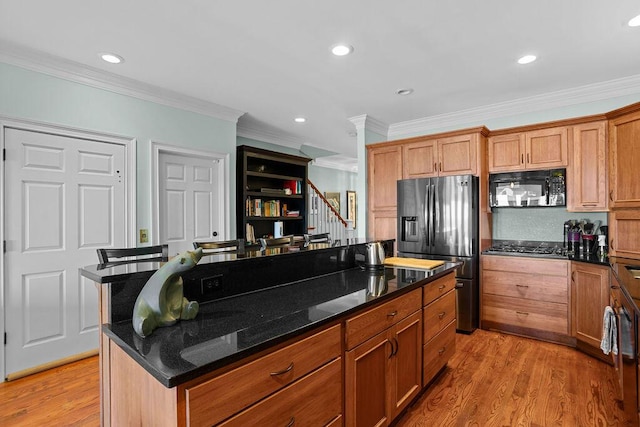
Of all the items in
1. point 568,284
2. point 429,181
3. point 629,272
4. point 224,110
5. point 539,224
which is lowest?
point 568,284

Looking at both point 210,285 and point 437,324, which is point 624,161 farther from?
point 210,285

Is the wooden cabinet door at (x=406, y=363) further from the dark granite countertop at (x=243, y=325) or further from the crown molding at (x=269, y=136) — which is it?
the crown molding at (x=269, y=136)

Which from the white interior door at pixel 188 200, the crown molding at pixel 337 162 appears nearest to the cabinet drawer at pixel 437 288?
the white interior door at pixel 188 200

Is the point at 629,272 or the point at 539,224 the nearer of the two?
the point at 629,272

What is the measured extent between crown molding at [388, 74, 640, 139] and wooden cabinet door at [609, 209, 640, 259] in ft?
4.14

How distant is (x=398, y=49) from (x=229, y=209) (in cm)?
265

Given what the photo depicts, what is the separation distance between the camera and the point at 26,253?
2.77 meters

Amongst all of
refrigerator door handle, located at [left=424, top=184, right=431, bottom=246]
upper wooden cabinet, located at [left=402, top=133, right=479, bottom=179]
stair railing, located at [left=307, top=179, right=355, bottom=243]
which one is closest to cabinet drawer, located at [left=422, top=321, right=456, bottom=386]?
refrigerator door handle, located at [left=424, top=184, right=431, bottom=246]

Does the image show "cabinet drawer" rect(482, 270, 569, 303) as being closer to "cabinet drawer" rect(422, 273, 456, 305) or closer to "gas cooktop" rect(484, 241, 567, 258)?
"gas cooktop" rect(484, 241, 567, 258)

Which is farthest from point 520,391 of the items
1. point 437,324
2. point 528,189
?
point 528,189

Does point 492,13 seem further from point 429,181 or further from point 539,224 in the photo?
point 539,224

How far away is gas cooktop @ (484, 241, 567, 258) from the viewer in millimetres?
3412

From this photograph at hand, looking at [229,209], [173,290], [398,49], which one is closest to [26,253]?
[229,209]

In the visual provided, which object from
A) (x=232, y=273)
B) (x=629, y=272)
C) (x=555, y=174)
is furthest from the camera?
(x=555, y=174)
